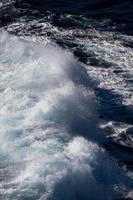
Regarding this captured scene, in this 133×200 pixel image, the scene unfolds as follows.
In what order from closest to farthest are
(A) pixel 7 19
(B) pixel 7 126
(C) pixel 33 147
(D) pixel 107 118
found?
1. (C) pixel 33 147
2. (B) pixel 7 126
3. (D) pixel 107 118
4. (A) pixel 7 19

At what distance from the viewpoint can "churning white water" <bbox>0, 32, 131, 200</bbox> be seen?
24.7 feet

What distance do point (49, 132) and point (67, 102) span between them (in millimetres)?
1335

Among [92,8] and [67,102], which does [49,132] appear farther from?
[92,8]

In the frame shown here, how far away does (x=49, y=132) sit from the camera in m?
8.79

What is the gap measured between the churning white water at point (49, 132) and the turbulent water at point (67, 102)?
0.05ft

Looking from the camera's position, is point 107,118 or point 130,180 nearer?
point 130,180

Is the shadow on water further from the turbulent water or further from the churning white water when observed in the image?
the churning white water

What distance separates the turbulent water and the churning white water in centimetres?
2

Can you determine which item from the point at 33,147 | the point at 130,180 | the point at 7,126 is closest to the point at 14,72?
the point at 7,126

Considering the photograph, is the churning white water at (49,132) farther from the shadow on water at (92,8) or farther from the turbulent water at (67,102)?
the shadow on water at (92,8)

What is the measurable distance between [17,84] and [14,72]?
2.13ft

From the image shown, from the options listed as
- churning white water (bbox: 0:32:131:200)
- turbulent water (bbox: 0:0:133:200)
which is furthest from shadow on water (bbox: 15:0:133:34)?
churning white water (bbox: 0:32:131:200)

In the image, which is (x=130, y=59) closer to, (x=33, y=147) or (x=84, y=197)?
(x=33, y=147)

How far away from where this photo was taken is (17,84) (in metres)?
10.6
